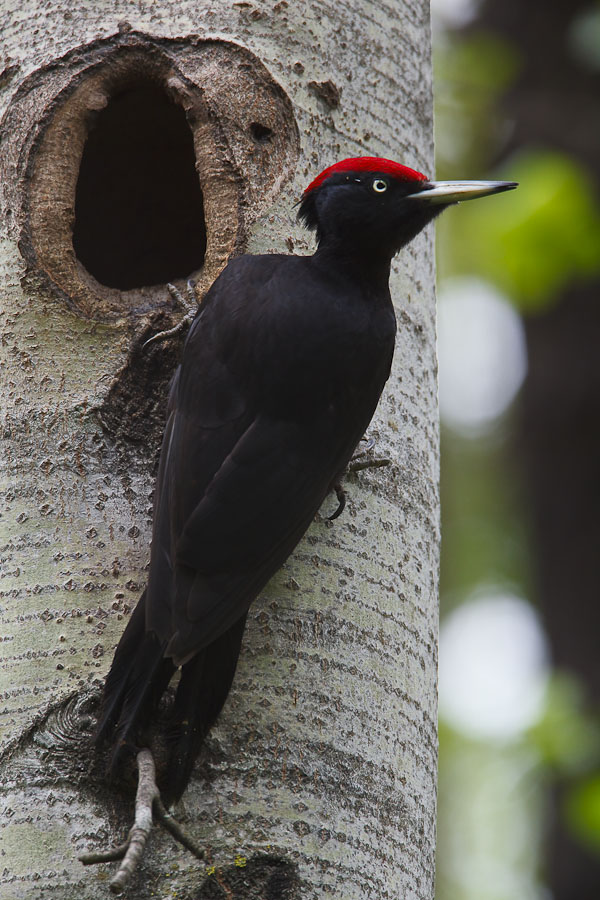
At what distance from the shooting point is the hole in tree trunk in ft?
Result: 10.4

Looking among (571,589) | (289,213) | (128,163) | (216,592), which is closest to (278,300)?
(289,213)

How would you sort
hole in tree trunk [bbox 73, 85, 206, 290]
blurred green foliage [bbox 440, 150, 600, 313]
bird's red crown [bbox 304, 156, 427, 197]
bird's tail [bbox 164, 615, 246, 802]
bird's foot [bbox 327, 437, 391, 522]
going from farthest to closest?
blurred green foliage [bbox 440, 150, 600, 313], hole in tree trunk [bbox 73, 85, 206, 290], bird's red crown [bbox 304, 156, 427, 197], bird's foot [bbox 327, 437, 391, 522], bird's tail [bbox 164, 615, 246, 802]

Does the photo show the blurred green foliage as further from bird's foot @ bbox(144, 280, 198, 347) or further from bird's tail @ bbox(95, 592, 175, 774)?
bird's tail @ bbox(95, 592, 175, 774)

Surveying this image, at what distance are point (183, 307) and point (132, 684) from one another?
808 millimetres

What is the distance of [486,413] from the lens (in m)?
10.9

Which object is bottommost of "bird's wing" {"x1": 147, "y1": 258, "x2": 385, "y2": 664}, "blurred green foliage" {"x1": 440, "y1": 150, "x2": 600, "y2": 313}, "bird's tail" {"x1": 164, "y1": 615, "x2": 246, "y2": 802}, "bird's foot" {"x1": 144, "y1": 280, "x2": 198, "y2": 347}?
"bird's tail" {"x1": 164, "y1": 615, "x2": 246, "y2": 802}

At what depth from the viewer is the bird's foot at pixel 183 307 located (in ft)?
7.88

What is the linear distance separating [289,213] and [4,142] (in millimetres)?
626

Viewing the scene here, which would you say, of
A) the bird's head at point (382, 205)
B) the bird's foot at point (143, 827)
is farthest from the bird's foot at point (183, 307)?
the bird's foot at point (143, 827)

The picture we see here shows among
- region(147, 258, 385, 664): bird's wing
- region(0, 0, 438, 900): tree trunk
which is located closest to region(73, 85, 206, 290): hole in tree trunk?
region(0, 0, 438, 900): tree trunk

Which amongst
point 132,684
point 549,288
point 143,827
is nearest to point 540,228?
point 549,288

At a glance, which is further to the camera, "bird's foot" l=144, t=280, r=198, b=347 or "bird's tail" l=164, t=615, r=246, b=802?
"bird's foot" l=144, t=280, r=198, b=347

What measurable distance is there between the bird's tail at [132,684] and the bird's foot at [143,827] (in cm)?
5

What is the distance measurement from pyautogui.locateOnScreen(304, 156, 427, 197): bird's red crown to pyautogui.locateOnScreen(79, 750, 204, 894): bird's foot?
123 centimetres
